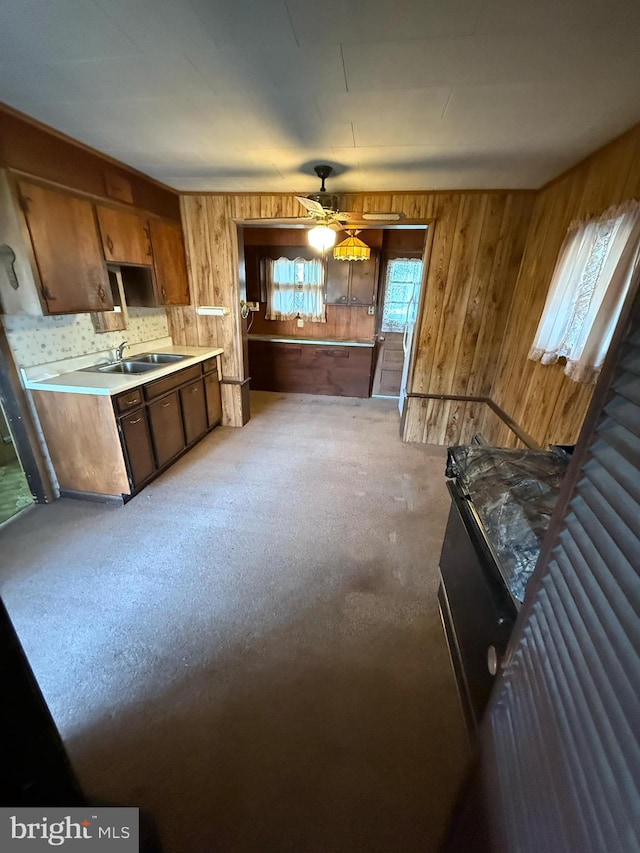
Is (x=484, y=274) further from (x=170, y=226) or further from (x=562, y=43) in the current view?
(x=170, y=226)

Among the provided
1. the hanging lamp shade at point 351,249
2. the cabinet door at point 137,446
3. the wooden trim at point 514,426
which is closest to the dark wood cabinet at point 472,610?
the wooden trim at point 514,426

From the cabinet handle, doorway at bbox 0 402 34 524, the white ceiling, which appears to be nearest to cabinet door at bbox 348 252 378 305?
the white ceiling

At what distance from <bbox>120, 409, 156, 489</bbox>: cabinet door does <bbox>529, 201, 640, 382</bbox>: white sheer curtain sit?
2.94 metres

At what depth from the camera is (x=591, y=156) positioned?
206 centimetres

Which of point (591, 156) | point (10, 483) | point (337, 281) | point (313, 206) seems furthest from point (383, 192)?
point (10, 483)

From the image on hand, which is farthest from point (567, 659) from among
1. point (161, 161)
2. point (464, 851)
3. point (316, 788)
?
Result: point (161, 161)

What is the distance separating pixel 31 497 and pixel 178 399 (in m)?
1.33

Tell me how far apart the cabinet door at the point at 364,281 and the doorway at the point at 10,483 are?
4.37m

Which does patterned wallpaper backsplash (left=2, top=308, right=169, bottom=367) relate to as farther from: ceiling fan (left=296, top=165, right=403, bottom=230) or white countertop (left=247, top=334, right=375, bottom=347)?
white countertop (left=247, top=334, right=375, bottom=347)

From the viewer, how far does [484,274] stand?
3.11 meters

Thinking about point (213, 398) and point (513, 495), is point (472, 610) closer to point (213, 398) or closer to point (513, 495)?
point (513, 495)

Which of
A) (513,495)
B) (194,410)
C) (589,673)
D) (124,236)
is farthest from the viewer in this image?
(194,410)

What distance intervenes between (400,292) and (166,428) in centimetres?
399

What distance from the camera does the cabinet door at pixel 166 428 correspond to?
284 cm
